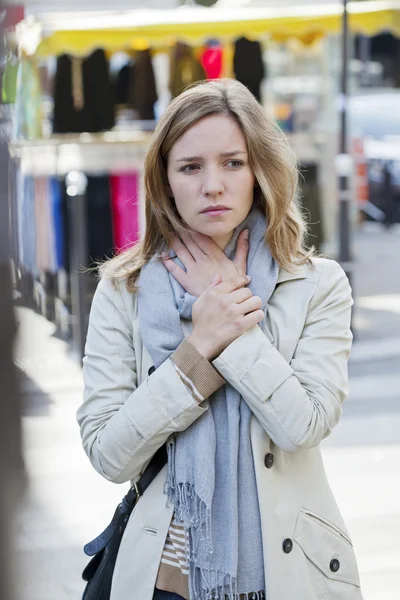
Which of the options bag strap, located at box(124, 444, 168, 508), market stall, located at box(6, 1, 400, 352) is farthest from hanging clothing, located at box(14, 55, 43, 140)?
bag strap, located at box(124, 444, 168, 508)

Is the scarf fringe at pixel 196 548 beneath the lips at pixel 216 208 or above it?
beneath

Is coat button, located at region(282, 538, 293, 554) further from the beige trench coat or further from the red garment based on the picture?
the red garment

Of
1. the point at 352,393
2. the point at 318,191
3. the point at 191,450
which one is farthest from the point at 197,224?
the point at 318,191

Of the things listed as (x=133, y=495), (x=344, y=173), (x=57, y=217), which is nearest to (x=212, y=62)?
(x=344, y=173)

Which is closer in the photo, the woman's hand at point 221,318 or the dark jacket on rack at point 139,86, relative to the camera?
the woman's hand at point 221,318

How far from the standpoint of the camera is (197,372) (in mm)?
2041

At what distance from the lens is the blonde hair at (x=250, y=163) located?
83.0 inches

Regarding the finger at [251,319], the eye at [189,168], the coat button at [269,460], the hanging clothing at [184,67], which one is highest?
the hanging clothing at [184,67]

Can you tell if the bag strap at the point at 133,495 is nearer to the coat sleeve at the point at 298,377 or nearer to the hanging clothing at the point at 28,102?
the coat sleeve at the point at 298,377

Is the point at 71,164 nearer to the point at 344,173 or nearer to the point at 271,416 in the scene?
the point at 344,173

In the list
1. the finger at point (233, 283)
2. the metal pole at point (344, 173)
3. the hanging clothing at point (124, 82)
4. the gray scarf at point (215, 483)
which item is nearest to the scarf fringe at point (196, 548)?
the gray scarf at point (215, 483)

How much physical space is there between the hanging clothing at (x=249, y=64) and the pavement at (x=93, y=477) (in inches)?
97.5

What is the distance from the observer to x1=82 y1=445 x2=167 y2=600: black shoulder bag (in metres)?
2.12

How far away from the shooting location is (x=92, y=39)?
29.5 feet
